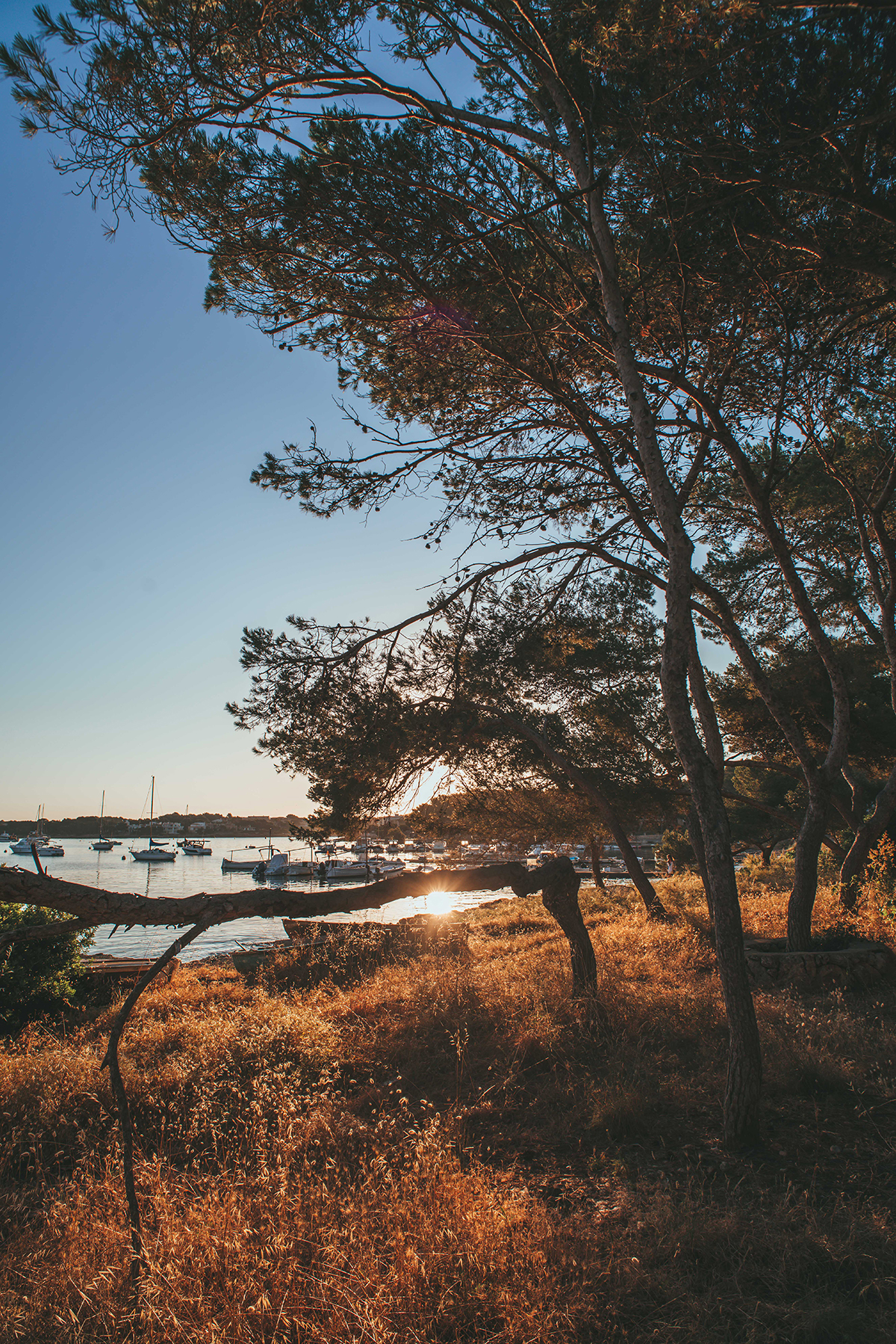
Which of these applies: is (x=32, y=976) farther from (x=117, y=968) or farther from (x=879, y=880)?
(x=879, y=880)

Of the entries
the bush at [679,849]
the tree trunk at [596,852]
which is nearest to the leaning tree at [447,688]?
the tree trunk at [596,852]

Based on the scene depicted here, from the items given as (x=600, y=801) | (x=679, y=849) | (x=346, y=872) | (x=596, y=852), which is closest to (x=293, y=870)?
(x=346, y=872)

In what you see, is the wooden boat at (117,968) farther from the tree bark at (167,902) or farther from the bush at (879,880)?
the bush at (879,880)

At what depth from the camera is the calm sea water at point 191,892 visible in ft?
78.6

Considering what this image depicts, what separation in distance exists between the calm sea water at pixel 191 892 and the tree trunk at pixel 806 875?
6.40 m

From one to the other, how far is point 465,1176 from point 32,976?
26.9 feet

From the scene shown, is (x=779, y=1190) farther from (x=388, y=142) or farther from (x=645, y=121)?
(x=388, y=142)

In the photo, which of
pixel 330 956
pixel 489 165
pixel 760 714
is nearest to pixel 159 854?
pixel 330 956

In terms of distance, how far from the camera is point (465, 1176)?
3.93 meters

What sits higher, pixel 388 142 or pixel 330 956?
pixel 388 142

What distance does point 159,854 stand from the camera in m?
89.3

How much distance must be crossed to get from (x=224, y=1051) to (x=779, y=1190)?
5274mm

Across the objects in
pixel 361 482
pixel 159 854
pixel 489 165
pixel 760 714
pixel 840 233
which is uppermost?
pixel 489 165

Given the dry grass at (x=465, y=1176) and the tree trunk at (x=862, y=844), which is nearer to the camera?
the dry grass at (x=465, y=1176)
